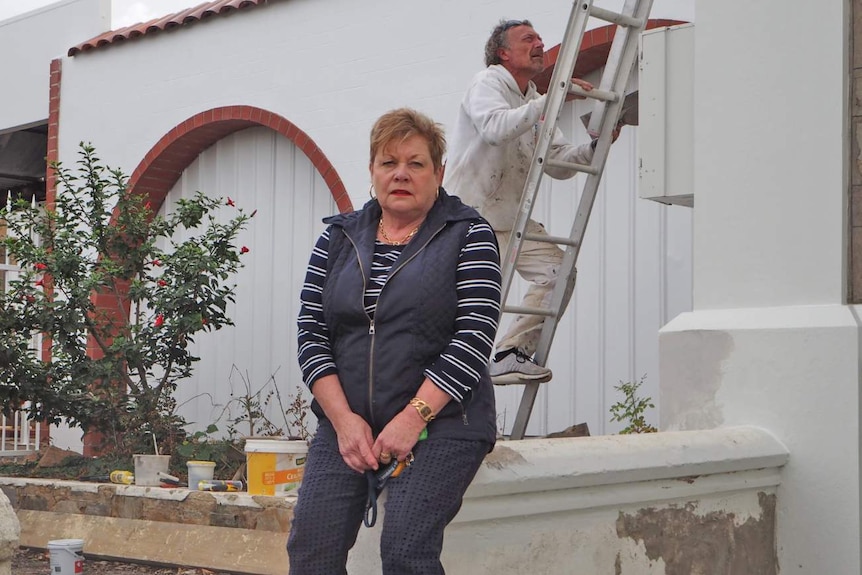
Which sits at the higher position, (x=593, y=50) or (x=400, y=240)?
(x=593, y=50)

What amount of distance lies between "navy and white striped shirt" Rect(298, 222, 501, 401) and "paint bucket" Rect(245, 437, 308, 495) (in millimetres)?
2543

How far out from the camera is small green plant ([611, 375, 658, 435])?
22.3 ft

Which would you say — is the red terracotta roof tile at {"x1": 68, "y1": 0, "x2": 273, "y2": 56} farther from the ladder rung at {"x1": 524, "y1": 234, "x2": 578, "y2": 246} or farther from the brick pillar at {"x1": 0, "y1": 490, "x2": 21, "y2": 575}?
the brick pillar at {"x1": 0, "y1": 490, "x2": 21, "y2": 575}

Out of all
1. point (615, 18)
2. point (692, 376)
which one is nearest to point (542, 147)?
point (615, 18)

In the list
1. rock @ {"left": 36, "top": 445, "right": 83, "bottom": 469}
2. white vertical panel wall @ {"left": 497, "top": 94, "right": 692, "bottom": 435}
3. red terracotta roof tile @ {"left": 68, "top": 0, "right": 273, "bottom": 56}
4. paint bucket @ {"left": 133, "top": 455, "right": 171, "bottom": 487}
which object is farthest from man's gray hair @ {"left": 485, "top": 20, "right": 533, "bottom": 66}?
rock @ {"left": 36, "top": 445, "right": 83, "bottom": 469}

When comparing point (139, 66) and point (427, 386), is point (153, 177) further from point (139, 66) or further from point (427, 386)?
point (427, 386)

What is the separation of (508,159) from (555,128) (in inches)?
18.8

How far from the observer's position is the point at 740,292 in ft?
15.0

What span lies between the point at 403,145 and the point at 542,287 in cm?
259

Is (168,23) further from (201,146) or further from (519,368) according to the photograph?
(519,368)

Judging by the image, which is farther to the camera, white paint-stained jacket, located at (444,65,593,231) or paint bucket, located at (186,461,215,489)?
paint bucket, located at (186,461,215,489)

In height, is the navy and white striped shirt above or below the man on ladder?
below

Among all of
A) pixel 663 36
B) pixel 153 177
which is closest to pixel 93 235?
pixel 153 177

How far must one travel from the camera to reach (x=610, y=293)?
7891mm
